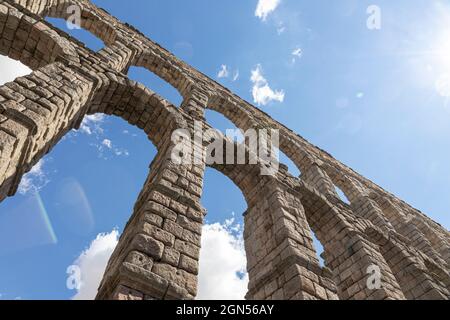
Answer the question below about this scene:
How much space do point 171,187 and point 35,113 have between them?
2.39 metres

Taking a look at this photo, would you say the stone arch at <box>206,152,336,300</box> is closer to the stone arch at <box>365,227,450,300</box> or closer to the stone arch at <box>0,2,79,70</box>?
the stone arch at <box>365,227,450,300</box>

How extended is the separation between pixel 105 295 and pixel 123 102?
519cm

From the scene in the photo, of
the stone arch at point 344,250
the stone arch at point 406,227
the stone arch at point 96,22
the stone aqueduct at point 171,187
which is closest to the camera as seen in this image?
the stone aqueduct at point 171,187

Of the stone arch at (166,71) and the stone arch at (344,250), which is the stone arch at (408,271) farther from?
the stone arch at (166,71)

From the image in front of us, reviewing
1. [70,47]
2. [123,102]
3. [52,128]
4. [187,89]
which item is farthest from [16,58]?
[187,89]

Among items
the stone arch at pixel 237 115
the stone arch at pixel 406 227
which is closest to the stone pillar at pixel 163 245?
the stone arch at pixel 237 115

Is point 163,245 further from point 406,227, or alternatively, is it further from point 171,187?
point 406,227

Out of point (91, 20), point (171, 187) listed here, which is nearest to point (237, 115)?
point (91, 20)

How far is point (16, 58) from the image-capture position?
24.4ft

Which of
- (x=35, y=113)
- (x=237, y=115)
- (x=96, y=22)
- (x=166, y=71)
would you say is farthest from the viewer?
(x=237, y=115)

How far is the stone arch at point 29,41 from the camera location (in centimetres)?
694

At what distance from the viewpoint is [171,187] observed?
560 centimetres

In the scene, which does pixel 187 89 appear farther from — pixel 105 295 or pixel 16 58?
pixel 105 295

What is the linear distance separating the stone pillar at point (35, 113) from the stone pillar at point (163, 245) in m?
1.88
